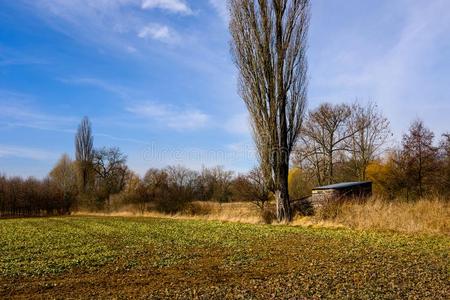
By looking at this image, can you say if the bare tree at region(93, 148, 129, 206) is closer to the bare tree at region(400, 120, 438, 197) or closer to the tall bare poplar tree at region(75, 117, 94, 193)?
the tall bare poplar tree at region(75, 117, 94, 193)

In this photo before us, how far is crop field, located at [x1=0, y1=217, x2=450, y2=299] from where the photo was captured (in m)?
4.85

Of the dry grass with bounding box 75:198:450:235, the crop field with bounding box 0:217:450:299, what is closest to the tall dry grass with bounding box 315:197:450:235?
the dry grass with bounding box 75:198:450:235

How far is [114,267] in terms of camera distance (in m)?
6.79

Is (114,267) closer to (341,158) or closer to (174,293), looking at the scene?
(174,293)

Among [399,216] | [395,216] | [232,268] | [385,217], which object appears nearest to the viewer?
[232,268]

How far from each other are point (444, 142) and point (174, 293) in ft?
71.1

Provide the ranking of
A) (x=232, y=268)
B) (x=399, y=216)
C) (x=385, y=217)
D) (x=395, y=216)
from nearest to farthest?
(x=232, y=268) < (x=399, y=216) < (x=395, y=216) < (x=385, y=217)

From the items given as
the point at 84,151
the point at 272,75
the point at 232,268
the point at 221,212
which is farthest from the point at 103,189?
the point at 232,268

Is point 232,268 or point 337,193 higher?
point 337,193

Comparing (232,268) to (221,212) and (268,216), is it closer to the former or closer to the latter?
(268,216)

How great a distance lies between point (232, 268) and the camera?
650 centimetres

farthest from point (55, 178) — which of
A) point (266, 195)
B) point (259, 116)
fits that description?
point (259, 116)

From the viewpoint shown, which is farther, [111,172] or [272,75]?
[111,172]

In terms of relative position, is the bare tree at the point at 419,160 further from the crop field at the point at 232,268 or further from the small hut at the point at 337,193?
the crop field at the point at 232,268
